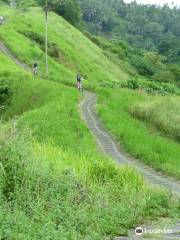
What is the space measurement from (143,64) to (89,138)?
277 ft

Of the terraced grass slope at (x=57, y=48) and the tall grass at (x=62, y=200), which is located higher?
the tall grass at (x=62, y=200)

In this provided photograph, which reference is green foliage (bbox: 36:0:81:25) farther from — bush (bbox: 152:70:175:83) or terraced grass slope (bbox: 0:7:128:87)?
bush (bbox: 152:70:175:83)

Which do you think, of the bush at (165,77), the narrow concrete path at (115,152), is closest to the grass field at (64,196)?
the narrow concrete path at (115,152)

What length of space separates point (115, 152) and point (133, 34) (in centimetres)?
15984

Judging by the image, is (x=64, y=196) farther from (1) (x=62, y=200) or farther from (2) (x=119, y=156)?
(2) (x=119, y=156)

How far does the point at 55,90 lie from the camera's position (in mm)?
42469

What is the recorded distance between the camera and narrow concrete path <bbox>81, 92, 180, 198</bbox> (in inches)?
763

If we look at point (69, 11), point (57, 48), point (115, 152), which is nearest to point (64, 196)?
point (115, 152)

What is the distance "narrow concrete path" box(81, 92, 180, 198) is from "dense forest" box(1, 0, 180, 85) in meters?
58.4

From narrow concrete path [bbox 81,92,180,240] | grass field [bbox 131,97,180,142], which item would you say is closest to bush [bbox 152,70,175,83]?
narrow concrete path [bbox 81,92,180,240]

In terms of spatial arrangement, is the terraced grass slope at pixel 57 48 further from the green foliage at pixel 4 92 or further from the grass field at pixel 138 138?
the grass field at pixel 138 138

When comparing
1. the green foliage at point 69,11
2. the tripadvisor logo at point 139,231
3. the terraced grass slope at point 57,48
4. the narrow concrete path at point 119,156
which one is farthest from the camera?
the green foliage at point 69,11

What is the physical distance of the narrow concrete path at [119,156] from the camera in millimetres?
14891

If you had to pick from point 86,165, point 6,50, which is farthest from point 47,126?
point 6,50
